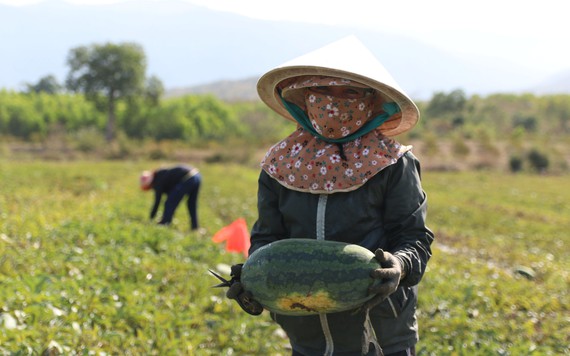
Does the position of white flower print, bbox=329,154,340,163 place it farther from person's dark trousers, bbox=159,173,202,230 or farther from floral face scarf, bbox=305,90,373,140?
person's dark trousers, bbox=159,173,202,230

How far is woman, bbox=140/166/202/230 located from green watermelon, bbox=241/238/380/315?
7100 millimetres

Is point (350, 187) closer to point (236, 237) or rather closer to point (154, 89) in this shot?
point (236, 237)

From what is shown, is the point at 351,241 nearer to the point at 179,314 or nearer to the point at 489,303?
the point at 179,314

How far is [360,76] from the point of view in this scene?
2.12 meters

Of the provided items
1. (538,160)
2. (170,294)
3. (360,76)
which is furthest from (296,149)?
(538,160)

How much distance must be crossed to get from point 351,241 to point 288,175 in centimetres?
39

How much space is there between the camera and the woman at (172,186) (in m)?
9.04

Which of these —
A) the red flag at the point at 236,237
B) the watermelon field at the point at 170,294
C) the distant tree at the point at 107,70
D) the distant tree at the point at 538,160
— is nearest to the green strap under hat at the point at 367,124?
the watermelon field at the point at 170,294

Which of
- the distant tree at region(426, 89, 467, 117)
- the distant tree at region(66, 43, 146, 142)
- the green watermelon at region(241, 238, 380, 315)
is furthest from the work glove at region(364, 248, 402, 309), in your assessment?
the distant tree at region(426, 89, 467, 117)

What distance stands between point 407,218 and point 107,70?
174 feet

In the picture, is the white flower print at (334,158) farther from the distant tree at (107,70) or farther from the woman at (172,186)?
the distant tree at (107,70)

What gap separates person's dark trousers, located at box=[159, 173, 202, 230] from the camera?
29.6ft

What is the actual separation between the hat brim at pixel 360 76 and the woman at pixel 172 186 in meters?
6.73

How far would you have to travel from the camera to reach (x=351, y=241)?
7.45ft
